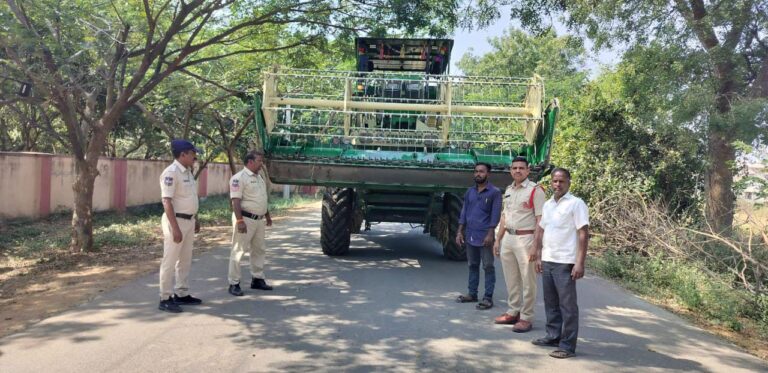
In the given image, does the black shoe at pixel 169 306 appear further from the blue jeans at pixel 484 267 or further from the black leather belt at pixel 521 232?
the black leather belt at pixel 521 232

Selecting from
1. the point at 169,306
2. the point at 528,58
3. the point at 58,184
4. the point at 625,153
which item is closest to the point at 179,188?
the point at 169,306

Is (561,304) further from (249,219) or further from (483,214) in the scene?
(249,219)

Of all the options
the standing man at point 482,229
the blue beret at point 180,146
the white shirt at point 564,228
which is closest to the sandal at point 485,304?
the standing man at point 482,229

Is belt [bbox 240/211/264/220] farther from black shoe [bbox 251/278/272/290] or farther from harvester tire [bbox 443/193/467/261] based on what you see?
harvester tire [bbox 443/193/467/261]

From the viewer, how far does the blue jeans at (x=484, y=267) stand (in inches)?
239

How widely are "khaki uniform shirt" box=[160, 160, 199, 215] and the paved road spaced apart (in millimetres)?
1056

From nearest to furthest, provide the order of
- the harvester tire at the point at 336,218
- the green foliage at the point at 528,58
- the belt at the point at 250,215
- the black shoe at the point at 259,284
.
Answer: the belt at the point at 250,215 → the black shoe at the point at 259,284 → the harvester tire at the point at 336,218 → the green foliage at the point at 528,58

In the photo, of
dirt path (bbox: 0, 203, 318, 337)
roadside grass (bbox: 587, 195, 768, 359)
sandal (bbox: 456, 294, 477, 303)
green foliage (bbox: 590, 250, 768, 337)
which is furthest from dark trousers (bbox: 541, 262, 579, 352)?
dirt path (bbox: 0, 203, 318, 337)

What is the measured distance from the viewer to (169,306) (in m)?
5.53

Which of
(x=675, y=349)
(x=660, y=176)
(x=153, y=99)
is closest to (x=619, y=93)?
(x=660, y=176)

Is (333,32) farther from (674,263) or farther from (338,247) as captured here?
(674,263)

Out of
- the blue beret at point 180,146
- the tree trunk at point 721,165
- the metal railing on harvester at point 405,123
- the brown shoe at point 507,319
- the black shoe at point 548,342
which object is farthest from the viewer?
the tree trunk at point 721,165

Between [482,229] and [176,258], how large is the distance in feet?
10.7

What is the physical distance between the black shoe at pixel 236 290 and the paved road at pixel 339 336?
0.10 meters
